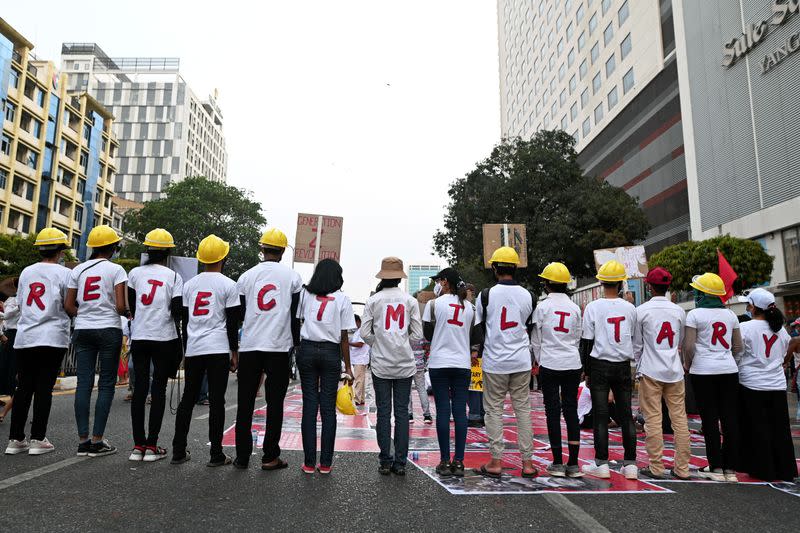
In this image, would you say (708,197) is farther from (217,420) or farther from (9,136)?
(9,136)

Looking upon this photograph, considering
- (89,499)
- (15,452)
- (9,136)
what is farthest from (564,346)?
(9,136)

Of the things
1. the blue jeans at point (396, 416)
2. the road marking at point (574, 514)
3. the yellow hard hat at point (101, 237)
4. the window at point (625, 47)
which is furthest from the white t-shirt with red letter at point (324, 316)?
the window at point (625, 47)

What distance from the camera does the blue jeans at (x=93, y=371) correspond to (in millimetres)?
4891

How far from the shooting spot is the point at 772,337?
5.09m

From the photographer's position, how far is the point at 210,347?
187 inches

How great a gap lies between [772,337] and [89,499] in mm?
5656

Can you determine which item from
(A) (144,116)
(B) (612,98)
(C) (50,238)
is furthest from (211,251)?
(A) (144,116)

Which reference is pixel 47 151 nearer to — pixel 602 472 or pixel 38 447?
pixel 38 447

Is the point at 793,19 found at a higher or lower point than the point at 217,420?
higher

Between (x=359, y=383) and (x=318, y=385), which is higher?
(x=318, y=385)

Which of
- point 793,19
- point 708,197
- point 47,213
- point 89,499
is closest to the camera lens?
point 89,499

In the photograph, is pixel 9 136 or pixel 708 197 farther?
pixel 9 136

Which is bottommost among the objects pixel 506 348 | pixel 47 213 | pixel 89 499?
pixel 89 499

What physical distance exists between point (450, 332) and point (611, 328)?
1.45 m
